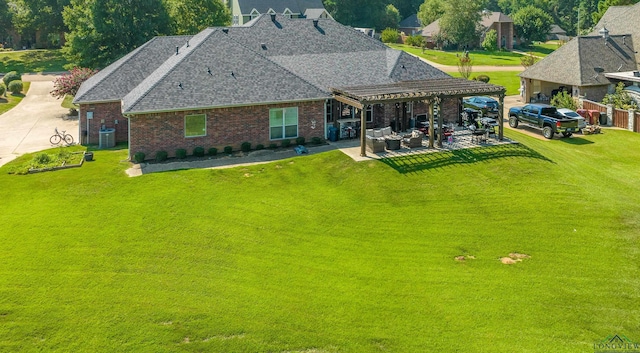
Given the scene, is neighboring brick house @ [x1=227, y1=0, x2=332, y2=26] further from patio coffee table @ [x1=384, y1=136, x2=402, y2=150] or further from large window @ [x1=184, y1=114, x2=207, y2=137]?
patio coffee table @ [x1=384, y1=136, x2=402, y2=150]

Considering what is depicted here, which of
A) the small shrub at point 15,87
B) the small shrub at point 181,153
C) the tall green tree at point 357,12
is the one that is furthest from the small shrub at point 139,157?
the tall green tree at point 357,12

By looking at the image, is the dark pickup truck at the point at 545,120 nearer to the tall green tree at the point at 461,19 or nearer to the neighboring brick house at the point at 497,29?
the tall green tree at the point at 461,19

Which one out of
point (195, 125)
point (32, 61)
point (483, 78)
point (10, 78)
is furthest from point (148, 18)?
point (483, 78)

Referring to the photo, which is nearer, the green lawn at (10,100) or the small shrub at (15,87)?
the green lawn at (10,100)

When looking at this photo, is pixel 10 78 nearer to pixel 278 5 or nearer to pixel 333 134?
pixel 333 134

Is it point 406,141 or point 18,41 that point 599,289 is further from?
point 18,41
